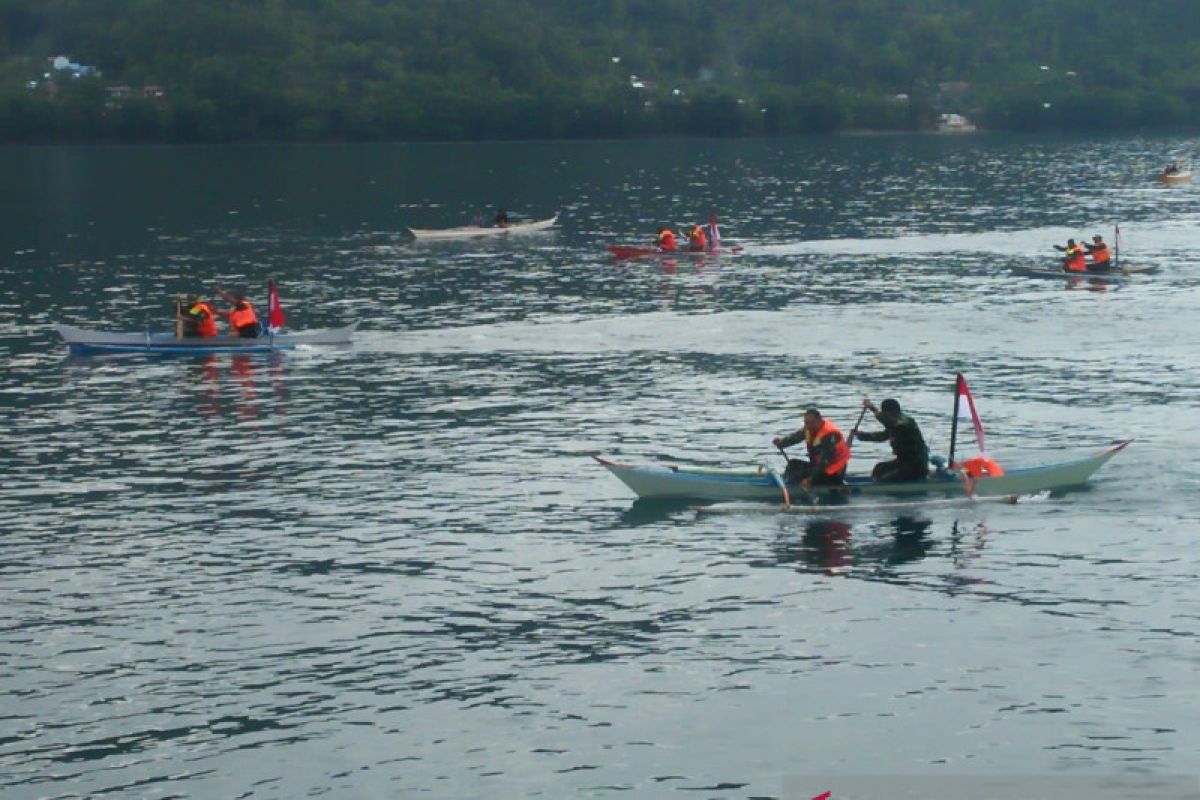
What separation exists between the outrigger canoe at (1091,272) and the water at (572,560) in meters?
Result: 1.79

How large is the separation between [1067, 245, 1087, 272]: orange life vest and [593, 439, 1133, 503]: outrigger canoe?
45.7 m

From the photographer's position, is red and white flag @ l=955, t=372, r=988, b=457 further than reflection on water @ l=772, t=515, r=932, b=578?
Yes

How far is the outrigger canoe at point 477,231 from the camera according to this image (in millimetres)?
116650

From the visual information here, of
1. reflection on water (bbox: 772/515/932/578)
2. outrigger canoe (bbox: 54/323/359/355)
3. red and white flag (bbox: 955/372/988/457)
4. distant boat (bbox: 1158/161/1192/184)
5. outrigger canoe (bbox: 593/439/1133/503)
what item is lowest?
reflection on water (bbox: 772/515/932/578)

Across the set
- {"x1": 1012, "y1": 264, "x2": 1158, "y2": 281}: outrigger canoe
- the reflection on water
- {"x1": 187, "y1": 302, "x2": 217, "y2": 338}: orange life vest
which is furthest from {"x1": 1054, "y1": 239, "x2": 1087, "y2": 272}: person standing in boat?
the reflection on water

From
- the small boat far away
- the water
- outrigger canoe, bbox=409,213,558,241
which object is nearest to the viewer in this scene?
the water

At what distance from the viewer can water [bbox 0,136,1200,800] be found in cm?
3138

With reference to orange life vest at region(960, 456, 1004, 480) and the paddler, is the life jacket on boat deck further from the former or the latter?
the paddler

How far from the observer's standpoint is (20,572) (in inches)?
1607

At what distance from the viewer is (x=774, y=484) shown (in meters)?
45.3

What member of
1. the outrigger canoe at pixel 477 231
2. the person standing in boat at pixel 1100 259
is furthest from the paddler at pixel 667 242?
the person standing in boat at pixel 1100 259

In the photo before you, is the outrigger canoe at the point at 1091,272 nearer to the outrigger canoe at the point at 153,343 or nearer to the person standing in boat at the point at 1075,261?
the person standing in boat at the point at 1075,261

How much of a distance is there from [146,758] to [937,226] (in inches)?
4066

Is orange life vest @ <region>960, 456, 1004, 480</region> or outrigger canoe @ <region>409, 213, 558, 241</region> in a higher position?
outrigger canoe @ <region>409, 213, 558, 241</region>
